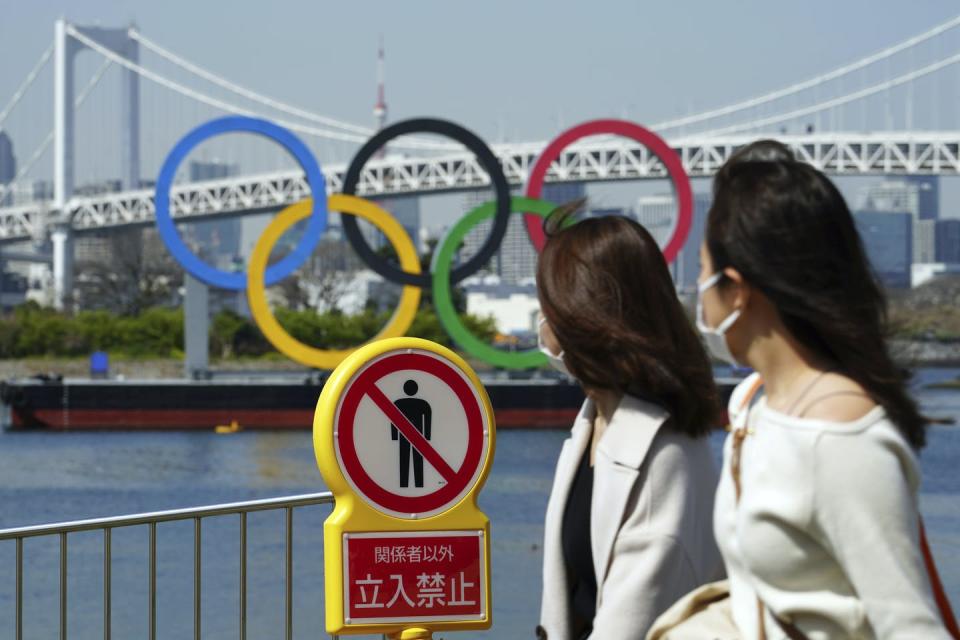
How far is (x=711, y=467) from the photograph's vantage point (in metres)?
2.12

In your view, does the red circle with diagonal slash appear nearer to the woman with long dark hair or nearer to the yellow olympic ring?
the woman with long dark hair

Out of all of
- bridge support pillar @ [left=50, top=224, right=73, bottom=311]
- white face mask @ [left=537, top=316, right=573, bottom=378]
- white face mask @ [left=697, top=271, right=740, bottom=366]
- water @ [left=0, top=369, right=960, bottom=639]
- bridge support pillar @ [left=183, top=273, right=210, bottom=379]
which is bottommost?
water @ [left=0, top=369, right=960, bottom=639]

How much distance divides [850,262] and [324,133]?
49012 millimetres

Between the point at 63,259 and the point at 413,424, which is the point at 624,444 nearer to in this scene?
the point at 413,424

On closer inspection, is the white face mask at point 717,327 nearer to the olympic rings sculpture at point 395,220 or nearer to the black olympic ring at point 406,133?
the olympic rings sculpture at point 395,220

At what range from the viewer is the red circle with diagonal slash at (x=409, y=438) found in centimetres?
280

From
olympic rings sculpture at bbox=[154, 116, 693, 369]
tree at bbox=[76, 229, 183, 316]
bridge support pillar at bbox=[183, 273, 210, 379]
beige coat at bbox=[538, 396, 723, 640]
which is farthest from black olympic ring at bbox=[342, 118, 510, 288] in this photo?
tree at bbox=[76, 229, 183, 316]

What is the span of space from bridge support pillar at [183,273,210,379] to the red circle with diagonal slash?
99.1 ft

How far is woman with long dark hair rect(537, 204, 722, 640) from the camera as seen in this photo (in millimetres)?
2043

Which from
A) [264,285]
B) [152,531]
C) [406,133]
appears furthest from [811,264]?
[406,133]

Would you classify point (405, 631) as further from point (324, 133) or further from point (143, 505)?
point (324, 133)

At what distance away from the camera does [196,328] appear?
33312mm

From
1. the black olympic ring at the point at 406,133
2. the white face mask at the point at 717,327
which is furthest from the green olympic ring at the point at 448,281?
the white face mask at the point at 717,327

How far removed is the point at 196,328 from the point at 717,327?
32184mm
